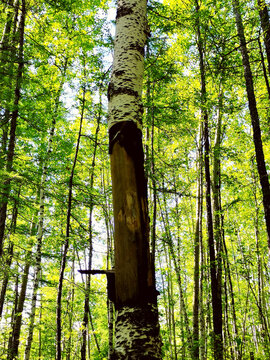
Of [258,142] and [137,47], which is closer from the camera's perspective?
[137,47]

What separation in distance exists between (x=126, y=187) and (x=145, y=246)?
347 mm

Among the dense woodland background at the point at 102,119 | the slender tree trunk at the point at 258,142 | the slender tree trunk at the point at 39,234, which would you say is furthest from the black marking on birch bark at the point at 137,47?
the slender tree trunk at the point at 39,234

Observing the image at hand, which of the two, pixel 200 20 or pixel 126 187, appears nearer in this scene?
pixel 126 187

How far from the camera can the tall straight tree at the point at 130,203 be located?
126 centimetres

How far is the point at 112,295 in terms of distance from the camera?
1544 mm

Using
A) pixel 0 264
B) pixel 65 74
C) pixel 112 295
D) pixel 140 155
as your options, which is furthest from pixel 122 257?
pixel 65 74

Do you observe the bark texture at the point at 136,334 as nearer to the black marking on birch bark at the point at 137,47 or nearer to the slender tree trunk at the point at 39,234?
the black marking on birch bark at the point at 137,47

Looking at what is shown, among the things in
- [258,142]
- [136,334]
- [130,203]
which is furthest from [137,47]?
[258,142]

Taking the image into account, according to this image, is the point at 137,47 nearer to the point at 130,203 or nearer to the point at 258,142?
the point at 130,203

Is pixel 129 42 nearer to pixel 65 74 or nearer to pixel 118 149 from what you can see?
pixel 118 149

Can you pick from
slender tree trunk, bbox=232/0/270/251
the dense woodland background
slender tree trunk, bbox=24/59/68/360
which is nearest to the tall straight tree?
the dense woodland background

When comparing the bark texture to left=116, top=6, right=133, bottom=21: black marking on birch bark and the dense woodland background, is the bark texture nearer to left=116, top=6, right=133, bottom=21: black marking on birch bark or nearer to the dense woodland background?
left=116, top=6, right=133, bottom=21: black marking on birch bark

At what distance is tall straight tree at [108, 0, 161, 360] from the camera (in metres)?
1.26

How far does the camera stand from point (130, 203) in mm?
1477
